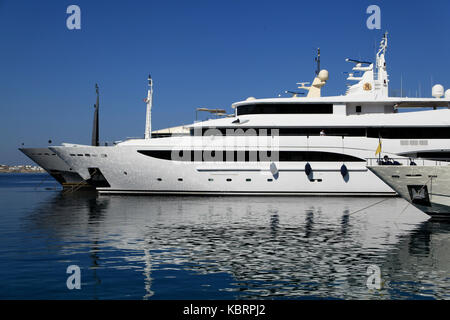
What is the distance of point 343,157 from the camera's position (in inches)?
1167

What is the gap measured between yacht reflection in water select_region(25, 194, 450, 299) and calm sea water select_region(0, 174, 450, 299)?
0.03 metres

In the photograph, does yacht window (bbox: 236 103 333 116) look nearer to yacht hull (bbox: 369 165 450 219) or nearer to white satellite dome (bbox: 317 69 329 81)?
white satellite dome (bbox: 317 69 329 81)

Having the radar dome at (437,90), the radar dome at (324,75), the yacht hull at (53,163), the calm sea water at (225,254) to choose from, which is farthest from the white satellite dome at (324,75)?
the yacht hull at (53,163)

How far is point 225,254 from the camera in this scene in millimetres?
12328

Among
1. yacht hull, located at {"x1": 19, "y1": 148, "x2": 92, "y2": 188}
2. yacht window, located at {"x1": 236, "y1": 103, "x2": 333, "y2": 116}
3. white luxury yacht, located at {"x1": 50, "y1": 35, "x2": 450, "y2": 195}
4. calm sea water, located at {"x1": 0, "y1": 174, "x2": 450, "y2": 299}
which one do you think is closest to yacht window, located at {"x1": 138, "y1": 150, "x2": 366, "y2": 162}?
white luxury yacht, located at {"x1": 50, "y1": 35, "x2": 450, "y2": 195}

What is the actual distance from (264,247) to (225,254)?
1517mm

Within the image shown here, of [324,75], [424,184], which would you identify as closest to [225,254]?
[424,184]

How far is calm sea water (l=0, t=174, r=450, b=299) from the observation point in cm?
901

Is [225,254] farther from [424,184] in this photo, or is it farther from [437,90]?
[437,90]

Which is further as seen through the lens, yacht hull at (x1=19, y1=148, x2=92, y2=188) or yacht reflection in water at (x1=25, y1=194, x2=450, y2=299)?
yacht hull at (x1=19, y1=148, x2=92, y2=188)

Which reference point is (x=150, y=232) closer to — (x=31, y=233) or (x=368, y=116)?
(x=31, y=233)
